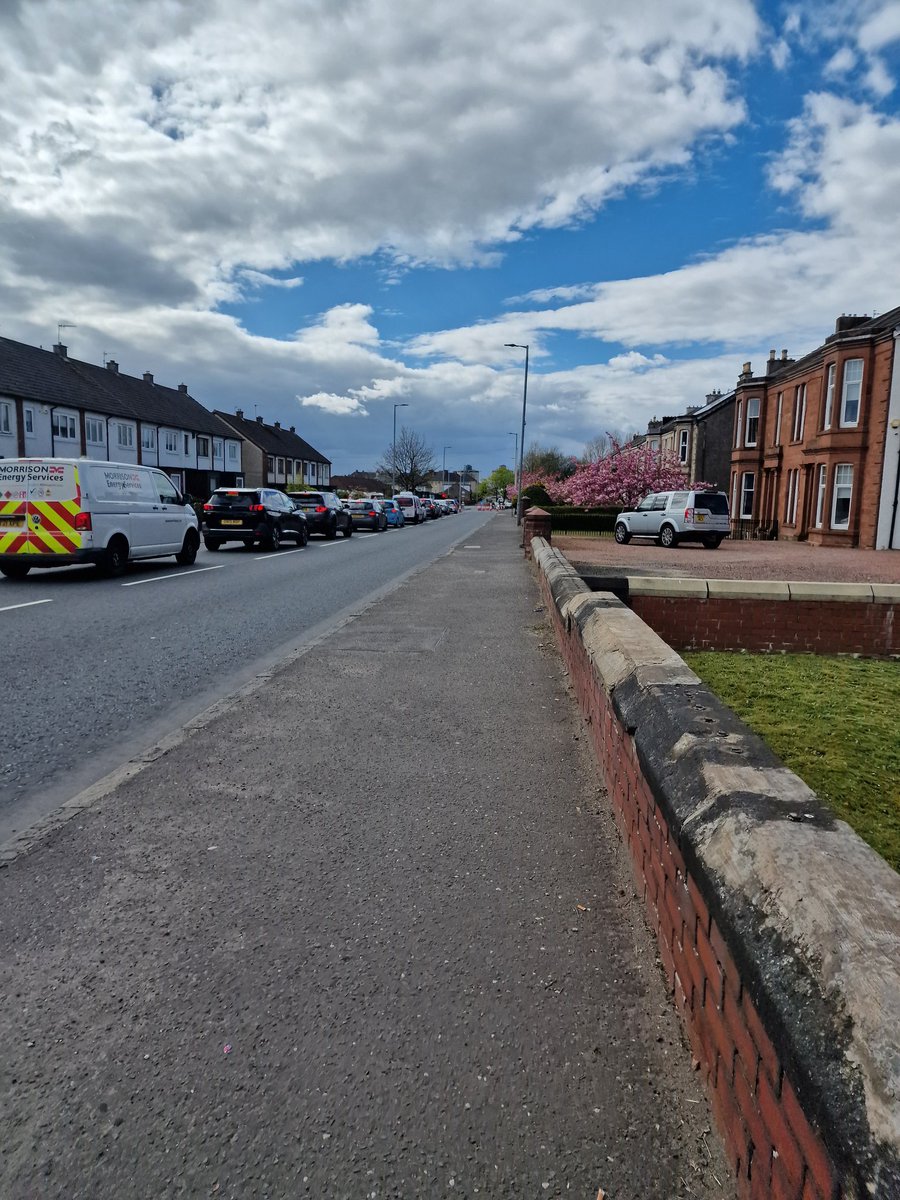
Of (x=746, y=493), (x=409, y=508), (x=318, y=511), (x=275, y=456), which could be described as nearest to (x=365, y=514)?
(x=318, y=511)

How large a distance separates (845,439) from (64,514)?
22654mm

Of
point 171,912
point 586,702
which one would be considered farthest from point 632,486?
point 171,912

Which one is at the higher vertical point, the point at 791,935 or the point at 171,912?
the point at 791,935

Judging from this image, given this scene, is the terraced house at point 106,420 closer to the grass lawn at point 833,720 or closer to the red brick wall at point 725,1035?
Answer: the grass lawn at point 833,720

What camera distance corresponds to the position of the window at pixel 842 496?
82.1 feet

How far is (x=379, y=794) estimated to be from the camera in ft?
12.9

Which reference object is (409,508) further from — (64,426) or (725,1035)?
(725,1035)

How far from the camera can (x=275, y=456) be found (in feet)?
252

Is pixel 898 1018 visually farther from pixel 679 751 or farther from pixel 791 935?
pixel 679 751

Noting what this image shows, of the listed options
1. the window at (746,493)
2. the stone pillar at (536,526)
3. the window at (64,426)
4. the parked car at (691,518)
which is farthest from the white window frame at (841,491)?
the window at (64,426)

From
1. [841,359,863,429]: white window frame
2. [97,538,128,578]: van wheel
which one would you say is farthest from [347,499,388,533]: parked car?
[97,538,128,578]: van wheel

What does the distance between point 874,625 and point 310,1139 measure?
25.9 feet

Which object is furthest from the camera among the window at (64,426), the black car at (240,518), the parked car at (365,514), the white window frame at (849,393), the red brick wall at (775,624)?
the window at (64,426)

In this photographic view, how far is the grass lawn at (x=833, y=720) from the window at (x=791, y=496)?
23505 millimetres
